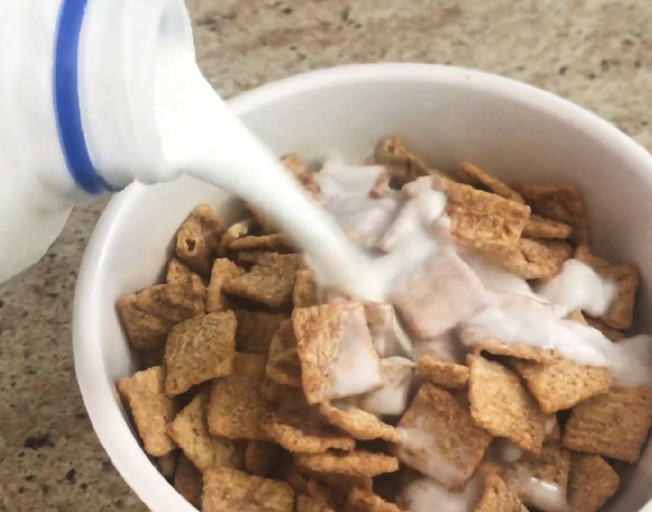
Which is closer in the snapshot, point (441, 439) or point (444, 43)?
point (441, 439)

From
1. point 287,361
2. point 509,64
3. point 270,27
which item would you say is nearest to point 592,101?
point 509,64

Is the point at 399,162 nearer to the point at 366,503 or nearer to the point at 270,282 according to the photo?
the point at 270,282

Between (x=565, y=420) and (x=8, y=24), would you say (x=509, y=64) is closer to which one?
(x=565, y=420)

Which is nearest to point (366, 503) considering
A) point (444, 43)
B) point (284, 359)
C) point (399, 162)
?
point (284, 359)

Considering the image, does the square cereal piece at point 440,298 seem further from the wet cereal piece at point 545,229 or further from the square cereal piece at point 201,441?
the square cereal piece at point 201,441

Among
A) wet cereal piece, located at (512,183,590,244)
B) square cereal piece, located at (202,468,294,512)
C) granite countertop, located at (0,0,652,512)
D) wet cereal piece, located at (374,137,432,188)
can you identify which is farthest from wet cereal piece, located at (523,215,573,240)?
square cereal piece, located at (202,468,294,512)

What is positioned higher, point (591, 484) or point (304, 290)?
point (304, 290)
